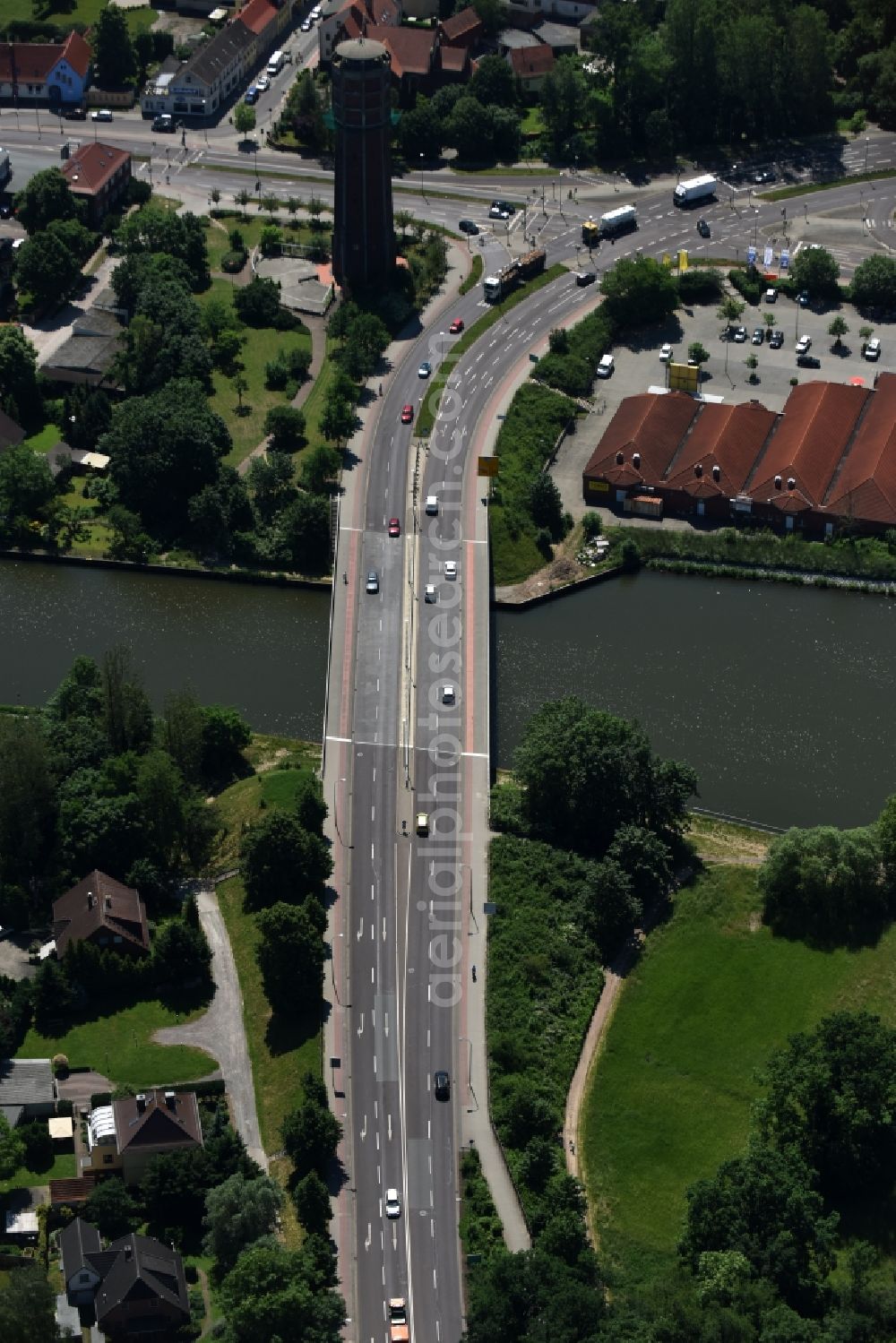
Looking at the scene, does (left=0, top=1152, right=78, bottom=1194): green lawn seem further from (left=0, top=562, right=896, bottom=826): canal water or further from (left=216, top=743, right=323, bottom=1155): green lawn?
(left=0, top=562, right=896, bottom=826): canal water

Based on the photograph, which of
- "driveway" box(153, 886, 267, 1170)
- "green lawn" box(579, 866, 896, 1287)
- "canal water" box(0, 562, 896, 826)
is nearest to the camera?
"green lawn" box(579, 866, 896, 1287)

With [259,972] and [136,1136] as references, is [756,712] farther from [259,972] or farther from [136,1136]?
[136,1136]

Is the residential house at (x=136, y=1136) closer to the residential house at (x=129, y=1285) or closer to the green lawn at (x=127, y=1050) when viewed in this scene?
the green lawn at (x=127, y=1050)

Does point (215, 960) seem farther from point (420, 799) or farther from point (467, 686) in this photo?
point (467, 686)

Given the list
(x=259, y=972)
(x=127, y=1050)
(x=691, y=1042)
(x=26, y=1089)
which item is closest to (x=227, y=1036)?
(x=259, y=972)

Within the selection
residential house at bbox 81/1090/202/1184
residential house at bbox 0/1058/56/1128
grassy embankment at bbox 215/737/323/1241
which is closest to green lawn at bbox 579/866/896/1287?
grassy embankment at bbox 215/737/323/1241

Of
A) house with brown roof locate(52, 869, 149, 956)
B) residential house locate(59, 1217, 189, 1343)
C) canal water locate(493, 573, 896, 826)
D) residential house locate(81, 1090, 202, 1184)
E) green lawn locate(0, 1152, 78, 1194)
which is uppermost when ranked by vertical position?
canal water locate(493, 573, 896, 826)
